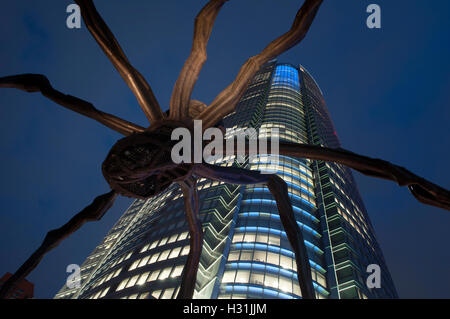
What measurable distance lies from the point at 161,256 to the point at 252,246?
8.53 metres

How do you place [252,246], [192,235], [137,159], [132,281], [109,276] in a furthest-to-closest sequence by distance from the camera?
[109,276] < [252,246] < [132,281] < [192,235] < [137,159]

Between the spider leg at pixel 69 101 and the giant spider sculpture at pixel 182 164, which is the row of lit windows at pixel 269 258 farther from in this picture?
the spider leg at pixel 69 101

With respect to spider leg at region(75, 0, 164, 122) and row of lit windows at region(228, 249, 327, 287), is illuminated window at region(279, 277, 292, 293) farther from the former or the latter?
spider leg at region(75, 0, 164, 122)

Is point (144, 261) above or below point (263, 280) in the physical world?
above

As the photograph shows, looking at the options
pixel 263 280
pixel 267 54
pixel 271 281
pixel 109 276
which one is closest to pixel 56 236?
pixel 267 54

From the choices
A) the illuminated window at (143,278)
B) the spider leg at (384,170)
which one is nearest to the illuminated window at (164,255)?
the illuminated window at (143,278)

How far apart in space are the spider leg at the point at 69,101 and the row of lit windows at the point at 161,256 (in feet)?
78.4

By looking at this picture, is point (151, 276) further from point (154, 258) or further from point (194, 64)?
point (194, 64)

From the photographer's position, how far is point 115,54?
13.9 ft

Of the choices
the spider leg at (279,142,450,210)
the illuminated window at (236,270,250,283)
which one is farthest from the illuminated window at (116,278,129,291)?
the spider leg at (279,142,450,210)

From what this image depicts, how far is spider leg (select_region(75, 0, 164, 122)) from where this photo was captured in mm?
4223

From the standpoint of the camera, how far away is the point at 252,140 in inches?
173

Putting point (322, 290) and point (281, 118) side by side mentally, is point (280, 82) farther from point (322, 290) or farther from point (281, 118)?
point (322, 290)
